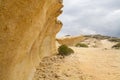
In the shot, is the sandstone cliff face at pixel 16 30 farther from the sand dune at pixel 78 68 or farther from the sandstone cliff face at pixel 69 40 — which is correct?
the sandstone cliff face at pixel 69 40

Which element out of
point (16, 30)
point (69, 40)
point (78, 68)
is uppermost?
point (69, 40)

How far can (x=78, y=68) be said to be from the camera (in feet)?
49.6

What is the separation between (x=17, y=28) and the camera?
691 centimetres

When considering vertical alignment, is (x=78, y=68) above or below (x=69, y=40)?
below

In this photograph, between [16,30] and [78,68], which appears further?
[78,68]

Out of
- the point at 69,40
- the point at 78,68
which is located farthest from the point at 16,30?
the point at 69,40

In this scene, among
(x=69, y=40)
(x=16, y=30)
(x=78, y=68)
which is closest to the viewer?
(x=16, y=30)

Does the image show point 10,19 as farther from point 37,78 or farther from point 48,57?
point 48,57

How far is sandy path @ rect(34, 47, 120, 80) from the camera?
1389cm

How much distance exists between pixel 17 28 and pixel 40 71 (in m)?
7.55

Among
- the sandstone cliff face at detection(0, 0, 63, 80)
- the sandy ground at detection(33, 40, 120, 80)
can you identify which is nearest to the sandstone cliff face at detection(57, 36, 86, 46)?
the sandy ground at detection(33, 40, 120, 80)

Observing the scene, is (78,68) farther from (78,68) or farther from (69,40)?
(69,40)

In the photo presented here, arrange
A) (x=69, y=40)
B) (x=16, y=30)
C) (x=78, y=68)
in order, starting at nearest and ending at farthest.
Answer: (x=16, y=30)
(x=78, y=68)
(x=69, y=40)

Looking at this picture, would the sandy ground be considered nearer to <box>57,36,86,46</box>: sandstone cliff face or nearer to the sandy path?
the sandy path
